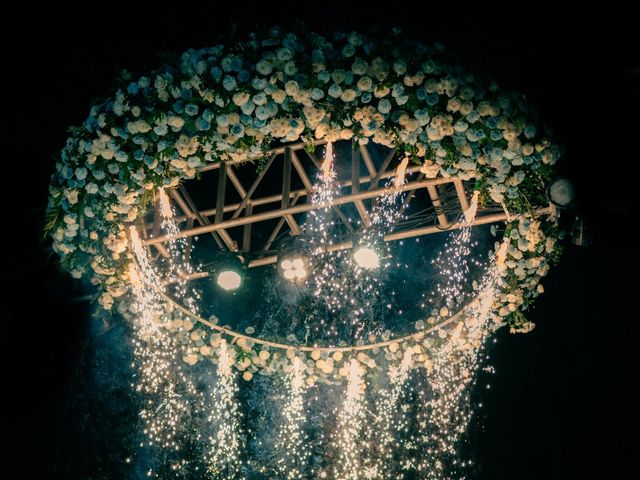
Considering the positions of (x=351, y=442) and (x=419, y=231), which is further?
(x=351, y=442)

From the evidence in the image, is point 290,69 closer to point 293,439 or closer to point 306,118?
point 306,118

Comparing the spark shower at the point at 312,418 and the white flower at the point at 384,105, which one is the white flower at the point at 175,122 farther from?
the spark shower at the point at 312,418

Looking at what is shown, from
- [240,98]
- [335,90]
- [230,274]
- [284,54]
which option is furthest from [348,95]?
[230,274]

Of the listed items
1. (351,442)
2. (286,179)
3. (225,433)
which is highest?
(286,179)

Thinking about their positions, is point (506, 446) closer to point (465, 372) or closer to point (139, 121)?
point (465, 372)

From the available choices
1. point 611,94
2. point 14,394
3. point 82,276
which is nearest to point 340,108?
point 611,94

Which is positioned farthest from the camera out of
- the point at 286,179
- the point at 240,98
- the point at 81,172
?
the point at 286,179

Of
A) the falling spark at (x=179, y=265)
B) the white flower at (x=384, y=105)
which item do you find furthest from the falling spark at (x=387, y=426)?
the white flower at (x=384, y=105)
